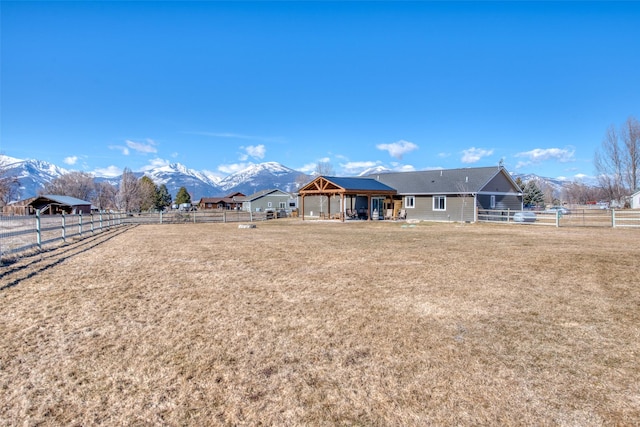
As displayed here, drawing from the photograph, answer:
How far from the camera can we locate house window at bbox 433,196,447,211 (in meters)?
29.3

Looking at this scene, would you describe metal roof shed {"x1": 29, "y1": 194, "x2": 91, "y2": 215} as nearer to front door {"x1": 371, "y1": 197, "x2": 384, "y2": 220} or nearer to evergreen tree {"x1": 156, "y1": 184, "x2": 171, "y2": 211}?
evergreen tree {"x1": 156, "y1": 184, "x2": 171, "y2": 211}

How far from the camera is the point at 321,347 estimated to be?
149 inches

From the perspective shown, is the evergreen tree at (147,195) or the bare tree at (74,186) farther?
the bare tree at (74,186)

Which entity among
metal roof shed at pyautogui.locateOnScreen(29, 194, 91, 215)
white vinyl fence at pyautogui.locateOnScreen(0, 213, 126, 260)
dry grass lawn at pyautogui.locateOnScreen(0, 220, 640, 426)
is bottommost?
dry grass lawn at pyautogui.locateOnScreen(0, 220, 640, 426)

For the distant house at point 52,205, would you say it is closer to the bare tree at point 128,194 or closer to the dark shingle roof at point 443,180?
the bare tree at point 128,194

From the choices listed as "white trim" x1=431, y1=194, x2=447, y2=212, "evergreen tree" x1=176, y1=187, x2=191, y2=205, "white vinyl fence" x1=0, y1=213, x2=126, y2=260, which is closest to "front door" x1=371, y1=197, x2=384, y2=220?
"white trim" x1=431, y1=194, x2=447, y2=212

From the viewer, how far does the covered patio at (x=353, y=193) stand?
2864 centimetres

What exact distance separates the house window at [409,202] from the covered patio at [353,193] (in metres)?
1.33

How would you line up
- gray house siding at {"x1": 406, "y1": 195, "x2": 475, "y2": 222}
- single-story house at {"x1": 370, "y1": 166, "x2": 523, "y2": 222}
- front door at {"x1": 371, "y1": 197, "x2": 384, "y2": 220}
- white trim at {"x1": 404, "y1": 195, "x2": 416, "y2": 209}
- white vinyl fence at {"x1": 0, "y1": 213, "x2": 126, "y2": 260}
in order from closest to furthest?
white vinyl fence at {"x1": 0, "y1": 213, "x2": 126, "y2": 260}
gray house siding at {"x1": 406, "y1": 195, "x2": 475, "y2": 222}
single-story house at {"x1": 370, "y1": 166, "x2": 523, "y2": 222}
white trim at {"x1": 404, "y1": 195, "x2": 416, "y2": 209}
front door at {"x1": 371, "y1": 197, "x2": 384, "y2": 220}

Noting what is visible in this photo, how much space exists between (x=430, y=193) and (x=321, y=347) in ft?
91.4

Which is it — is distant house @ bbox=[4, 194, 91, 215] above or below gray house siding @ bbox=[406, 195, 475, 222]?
above

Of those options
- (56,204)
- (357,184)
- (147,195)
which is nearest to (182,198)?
(147,195)

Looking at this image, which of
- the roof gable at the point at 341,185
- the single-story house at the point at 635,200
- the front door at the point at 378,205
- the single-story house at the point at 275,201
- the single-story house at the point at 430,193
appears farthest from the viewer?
the single-story house at the point at 275,201

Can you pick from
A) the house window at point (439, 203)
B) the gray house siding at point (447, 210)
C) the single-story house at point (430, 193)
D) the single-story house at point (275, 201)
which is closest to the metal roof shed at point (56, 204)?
the single-story house at point (275, 201)
